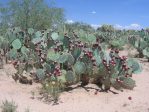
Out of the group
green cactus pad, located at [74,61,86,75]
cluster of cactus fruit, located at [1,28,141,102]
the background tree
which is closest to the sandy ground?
cluster of cactus fruit, located at [1,28,141,102]

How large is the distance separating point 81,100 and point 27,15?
50.6 feet

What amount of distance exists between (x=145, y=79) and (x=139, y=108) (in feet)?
8.74

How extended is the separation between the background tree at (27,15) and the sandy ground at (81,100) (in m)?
13.6

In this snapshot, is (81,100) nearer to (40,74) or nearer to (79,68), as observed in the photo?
(79,68)

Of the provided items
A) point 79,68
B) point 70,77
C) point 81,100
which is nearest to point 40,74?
point 70,77

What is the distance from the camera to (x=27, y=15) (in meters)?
23.1

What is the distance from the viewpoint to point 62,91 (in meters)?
8.78

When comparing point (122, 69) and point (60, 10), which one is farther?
point (60, 10)

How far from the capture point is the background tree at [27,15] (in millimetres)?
22984

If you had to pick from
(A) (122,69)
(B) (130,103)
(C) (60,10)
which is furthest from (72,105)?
(C) (60,10)

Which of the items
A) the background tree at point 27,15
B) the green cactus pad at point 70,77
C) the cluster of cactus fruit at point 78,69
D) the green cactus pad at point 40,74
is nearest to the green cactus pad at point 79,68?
the cluster of cactus fruit at point 78,69

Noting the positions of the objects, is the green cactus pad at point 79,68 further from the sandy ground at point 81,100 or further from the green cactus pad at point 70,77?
the sandy ground at point 81,100

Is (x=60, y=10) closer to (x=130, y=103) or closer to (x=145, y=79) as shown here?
(x=145, y=79)

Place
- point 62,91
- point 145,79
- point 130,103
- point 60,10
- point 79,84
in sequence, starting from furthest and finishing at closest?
point 60,10 < point 145,79 < point 79,84 < point 62,91 < point 130,103
